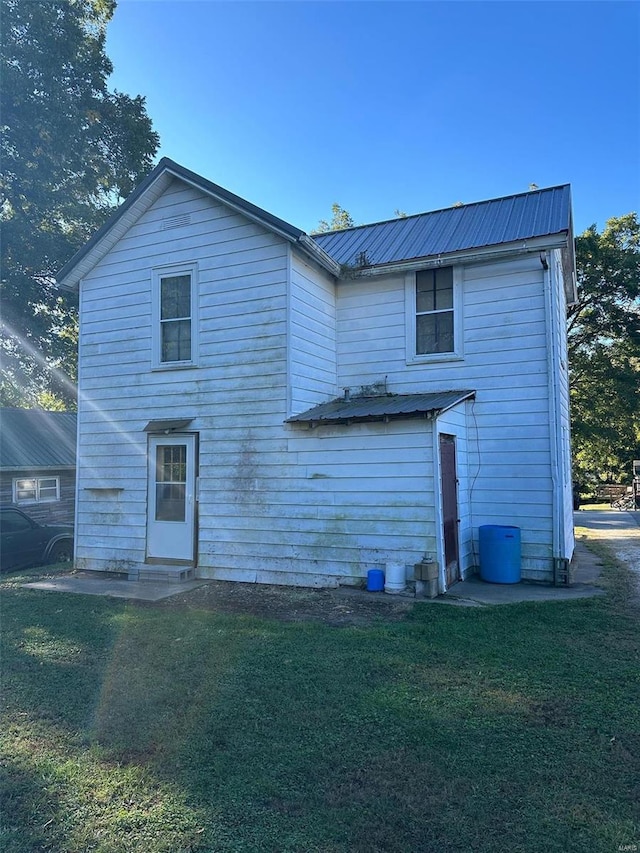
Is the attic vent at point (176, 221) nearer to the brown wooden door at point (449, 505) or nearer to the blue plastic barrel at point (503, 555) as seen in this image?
the brown wooden door at point (449, 505)

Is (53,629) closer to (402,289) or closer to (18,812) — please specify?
(18,812)

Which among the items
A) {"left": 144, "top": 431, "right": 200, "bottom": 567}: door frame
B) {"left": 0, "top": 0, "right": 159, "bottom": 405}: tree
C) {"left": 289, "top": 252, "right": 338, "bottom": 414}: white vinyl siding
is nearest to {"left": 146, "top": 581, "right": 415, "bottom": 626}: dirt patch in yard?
{"left": 144, "top": 431, "right": 200, "bottom": 567}: door frame

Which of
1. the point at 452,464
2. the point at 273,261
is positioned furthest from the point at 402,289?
the point at 452,464

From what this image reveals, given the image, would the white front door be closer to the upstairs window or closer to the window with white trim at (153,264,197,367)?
the window with white trim at (153,264,197,367)

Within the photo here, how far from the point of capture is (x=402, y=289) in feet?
31.8

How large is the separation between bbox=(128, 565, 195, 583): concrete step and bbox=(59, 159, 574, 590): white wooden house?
0.06m

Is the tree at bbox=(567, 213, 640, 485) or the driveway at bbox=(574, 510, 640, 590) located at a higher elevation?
the tree at bbox=(567, 213, 640, 485)

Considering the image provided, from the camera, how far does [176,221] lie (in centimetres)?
980

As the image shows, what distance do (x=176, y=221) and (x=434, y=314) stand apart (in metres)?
4.75

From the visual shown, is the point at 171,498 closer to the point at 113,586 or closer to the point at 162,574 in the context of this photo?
the point at 162,574

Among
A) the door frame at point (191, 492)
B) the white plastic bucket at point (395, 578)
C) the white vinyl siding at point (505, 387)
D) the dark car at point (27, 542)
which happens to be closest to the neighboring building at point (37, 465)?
the dark car at point (27, 542)

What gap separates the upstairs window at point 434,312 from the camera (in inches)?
371

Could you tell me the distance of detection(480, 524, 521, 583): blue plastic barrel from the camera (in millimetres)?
8320

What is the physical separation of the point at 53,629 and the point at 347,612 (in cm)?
339
